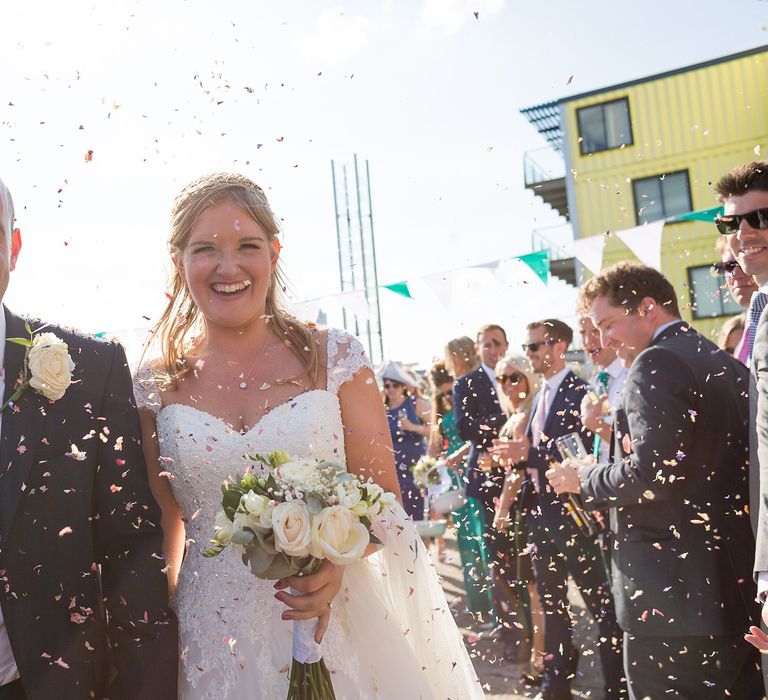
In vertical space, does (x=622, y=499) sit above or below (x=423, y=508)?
above

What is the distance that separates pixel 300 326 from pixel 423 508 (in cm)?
702

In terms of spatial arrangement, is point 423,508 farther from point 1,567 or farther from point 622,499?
point 1,567

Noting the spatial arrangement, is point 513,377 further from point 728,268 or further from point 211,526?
point 211,526

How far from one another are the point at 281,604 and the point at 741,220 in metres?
2.58

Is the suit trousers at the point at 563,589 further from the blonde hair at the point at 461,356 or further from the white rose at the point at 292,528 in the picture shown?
the white rose at the point at 292,528

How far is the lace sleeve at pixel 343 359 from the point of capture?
3.08 metres

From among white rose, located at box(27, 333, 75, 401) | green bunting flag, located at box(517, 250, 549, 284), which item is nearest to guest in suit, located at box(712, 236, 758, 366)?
white rose, located at box(27, 333, 75, 401)

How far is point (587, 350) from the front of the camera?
571 cm

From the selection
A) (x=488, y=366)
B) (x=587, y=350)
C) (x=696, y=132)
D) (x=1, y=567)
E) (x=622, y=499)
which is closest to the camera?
(x=1, y=567)

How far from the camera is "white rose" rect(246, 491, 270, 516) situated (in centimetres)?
220

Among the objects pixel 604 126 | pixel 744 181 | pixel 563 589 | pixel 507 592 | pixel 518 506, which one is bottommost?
pixel 507 592

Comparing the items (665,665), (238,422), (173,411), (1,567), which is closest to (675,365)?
(665,665)

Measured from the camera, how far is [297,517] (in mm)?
2178

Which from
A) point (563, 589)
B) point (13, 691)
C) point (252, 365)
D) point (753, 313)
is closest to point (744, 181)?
point (753, 313)
